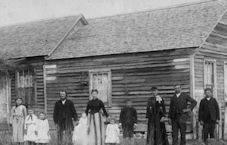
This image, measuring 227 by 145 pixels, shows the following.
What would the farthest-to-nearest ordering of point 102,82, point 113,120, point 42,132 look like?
1. point 102,82
2. point 113,120
3. point 42,132

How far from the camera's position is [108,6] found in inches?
1344

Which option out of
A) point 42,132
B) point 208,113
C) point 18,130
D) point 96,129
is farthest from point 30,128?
point 208,113

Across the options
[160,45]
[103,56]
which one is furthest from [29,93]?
[160,45]

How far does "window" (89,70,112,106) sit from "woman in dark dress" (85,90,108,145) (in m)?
5.57

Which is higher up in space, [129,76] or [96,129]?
[129,76]

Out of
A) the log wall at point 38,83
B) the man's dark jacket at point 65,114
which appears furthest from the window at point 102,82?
the man's dark jacket at point 65,114

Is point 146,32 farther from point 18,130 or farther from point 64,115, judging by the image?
point 18,130

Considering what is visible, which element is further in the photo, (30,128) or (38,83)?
(38,83)

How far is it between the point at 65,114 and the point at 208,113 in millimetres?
4364

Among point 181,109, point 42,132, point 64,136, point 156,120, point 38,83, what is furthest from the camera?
point 38,83

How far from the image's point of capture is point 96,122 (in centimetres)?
1255

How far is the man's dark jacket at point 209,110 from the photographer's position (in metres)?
13.8

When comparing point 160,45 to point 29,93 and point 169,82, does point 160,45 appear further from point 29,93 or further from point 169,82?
point 29,93

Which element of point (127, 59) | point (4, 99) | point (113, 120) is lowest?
point (113, 120)
